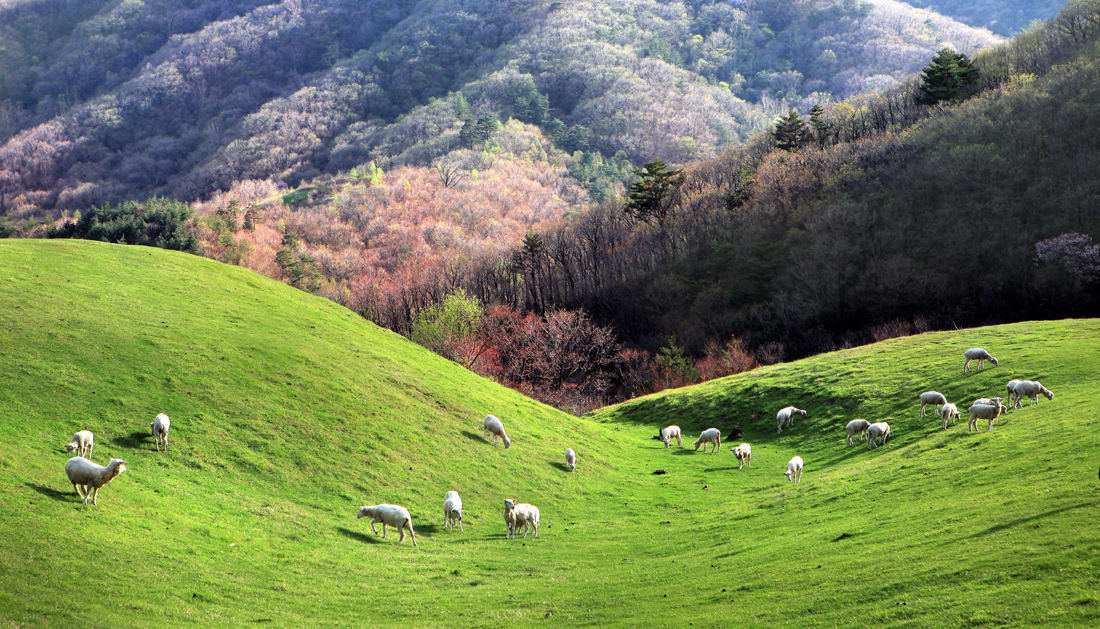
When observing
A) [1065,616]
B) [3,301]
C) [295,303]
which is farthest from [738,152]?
[1065,616]

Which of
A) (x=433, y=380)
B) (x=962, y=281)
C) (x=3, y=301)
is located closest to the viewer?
(x=3, y=301)

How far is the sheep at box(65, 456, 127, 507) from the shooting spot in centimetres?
1967

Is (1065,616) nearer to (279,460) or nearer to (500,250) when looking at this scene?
(279,460)

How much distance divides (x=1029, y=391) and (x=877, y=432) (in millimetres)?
6245

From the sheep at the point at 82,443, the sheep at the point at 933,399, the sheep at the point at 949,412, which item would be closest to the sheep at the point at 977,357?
the sheep at the point at 933,399

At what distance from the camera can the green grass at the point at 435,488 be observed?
15.1 m

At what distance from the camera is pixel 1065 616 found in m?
11.1

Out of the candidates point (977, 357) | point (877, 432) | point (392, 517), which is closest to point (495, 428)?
point (392, 517)

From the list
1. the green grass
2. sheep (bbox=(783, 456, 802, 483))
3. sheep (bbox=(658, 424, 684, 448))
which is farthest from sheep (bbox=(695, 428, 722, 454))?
sheep (bbox=(783, 456, 802, 483))

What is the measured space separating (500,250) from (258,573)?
133 meters

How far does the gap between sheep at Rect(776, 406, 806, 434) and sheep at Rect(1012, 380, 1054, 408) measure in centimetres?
1390

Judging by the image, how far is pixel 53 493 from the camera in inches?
771

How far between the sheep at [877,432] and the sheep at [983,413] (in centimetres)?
461

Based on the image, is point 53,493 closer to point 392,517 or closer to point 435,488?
point 392,517
